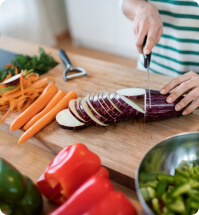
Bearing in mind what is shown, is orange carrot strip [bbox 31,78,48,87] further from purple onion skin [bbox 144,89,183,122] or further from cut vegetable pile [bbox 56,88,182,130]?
purple onion skin [bbox 144,89,183,122]

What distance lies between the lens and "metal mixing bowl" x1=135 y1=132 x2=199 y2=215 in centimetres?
111

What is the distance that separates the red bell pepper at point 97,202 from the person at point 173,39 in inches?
32.1

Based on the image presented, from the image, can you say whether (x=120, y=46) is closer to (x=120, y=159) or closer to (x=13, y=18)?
(x=13, y=18)

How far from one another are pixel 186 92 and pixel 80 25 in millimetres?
4065

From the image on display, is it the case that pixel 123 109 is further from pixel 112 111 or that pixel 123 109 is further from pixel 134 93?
pixel 134 93

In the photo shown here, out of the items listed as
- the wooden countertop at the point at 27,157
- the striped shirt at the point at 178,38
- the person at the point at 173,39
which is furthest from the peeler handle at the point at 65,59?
the wooden countertop at the point at 27,157

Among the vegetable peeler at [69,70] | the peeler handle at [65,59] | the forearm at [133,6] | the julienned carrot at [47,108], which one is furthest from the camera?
the peeler handle at [65,59]

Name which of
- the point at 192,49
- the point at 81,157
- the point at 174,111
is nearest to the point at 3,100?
the point at 81,157

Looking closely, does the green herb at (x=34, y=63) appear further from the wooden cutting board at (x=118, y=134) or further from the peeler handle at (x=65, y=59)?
the wooden cutting board at (x=118, y=134)

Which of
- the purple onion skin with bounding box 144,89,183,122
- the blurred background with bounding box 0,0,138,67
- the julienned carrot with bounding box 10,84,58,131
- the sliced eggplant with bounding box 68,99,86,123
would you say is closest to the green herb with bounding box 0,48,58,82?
the julienned carrot with bounding box 10,84,58,131

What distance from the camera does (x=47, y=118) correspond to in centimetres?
165

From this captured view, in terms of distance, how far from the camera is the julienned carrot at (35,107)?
1630mm

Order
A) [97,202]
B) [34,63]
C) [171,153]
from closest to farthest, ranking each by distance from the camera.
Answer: [97,202]
[171,153]
[34,63]

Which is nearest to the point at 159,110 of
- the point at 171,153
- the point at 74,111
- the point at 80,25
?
the point at 171,153
